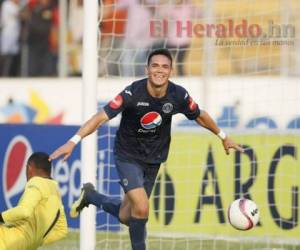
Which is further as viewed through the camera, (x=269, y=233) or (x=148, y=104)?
(x=269, y=233)

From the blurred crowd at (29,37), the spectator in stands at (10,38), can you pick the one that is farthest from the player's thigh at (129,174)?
the spectator in stands at (10,38)

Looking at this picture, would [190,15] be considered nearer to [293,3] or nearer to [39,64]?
[293,3]

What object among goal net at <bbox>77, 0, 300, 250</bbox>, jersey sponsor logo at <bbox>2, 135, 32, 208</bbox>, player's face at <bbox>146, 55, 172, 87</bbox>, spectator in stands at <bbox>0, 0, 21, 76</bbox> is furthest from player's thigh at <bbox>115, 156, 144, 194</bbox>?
spectator in stands at <bbox>0, 0, 21, 76</bbox>

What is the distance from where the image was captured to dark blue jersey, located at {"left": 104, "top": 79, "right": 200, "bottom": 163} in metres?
8.99

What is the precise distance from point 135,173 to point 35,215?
1.07 m

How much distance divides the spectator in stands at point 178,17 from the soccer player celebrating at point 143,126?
9.93 ft

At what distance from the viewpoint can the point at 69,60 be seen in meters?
16.4

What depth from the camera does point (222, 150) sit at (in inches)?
474

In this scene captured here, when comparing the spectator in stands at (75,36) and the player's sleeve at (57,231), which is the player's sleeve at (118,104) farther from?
the spectator in stands at (75,36)

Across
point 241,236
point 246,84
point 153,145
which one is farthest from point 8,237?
point 246,84

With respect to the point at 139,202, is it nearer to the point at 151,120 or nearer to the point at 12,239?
the point at 151,120

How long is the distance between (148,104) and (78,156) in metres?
3.79

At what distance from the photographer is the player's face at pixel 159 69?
29.2ft

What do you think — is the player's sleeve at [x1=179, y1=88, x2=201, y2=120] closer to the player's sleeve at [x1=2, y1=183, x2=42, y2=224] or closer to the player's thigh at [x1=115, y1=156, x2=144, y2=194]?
the player's thigh at [x1=115, y1=156, x2=144, y2=194]
